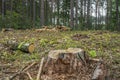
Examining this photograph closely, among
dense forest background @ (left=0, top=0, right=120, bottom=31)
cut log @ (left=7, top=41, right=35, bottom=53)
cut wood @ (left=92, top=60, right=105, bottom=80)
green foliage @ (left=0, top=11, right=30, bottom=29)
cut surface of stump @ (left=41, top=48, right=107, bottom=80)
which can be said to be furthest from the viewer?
dense forest background @ (left=0, top=0, right=120, bottom=31)

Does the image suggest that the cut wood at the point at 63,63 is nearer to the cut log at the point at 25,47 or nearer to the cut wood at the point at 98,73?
the cut wood at the point at 98,73

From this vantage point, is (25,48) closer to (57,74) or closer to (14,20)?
(57,74)

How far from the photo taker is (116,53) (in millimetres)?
8938

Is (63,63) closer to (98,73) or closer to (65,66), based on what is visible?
(65,66)

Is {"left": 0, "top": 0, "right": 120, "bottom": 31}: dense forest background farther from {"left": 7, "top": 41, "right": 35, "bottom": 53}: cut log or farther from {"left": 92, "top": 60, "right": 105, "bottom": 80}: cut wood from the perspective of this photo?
{"left": 92, "top": 60, "right": 105, "bottom": 80}: cut wood

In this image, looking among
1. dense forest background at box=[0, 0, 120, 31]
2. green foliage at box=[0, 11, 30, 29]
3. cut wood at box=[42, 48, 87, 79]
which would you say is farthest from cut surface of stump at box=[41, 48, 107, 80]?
green foliage at box=[0, 11, 30, 29]

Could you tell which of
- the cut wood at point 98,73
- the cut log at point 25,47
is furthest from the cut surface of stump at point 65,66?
the cut log at point 25,47

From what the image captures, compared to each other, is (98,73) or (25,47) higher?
(25,47)

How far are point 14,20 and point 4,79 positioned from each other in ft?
64.5

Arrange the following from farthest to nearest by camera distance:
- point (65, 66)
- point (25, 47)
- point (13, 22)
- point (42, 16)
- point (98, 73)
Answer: point (13, 22) < point (42, 16) < point (25, 47) < point (65, 66) < point (98, 73)

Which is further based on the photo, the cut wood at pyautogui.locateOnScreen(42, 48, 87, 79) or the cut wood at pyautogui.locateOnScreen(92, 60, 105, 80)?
the cut wood at pyautogui.locateOnScreen(42, 48, 87, 79)

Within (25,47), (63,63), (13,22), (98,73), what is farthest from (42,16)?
(98,73)

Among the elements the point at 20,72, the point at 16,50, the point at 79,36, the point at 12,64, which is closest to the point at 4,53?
the point at 16,50

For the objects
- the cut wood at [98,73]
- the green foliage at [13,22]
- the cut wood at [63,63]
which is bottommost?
the cut wood at [98,73]
